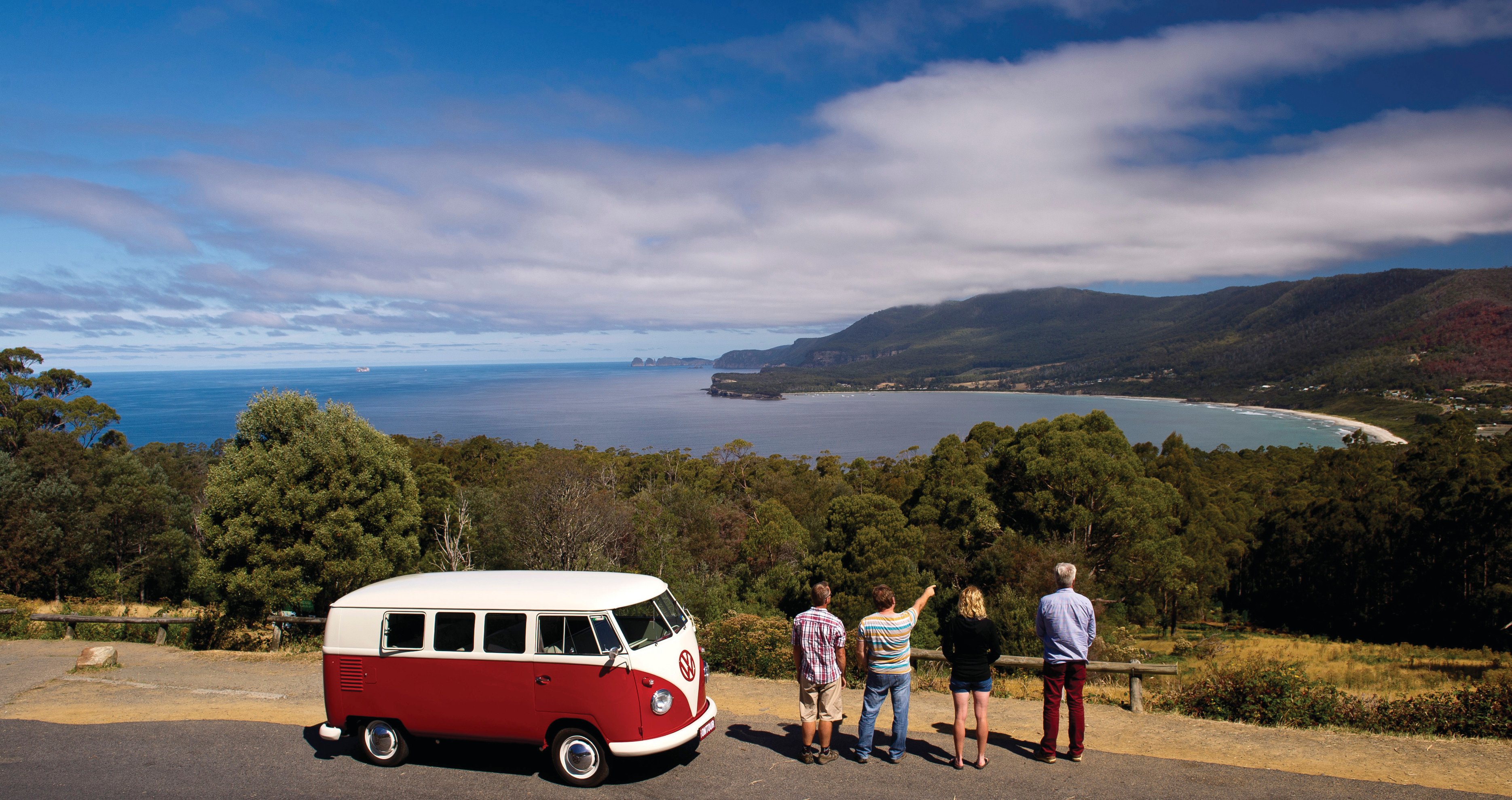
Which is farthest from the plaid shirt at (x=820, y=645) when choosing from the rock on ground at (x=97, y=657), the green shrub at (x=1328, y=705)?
the rock on ground at (x=97, y=657)

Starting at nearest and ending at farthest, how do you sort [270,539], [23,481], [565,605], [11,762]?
[565,605] < [11,762] < [270,539] < [23,481]

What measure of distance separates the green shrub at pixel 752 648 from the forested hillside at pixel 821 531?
19.5ft

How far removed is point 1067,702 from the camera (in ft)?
20.4

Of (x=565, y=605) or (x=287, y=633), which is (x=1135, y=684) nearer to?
(x=565, y=605)

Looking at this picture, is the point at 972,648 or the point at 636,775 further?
the point at 636,775

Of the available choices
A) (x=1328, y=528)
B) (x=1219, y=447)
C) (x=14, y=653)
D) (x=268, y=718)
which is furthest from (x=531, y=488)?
(x=1219, y=447)

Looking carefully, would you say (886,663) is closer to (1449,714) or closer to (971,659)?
(971,659)

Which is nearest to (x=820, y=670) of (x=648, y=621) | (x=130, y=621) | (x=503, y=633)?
(x=648, y=621)

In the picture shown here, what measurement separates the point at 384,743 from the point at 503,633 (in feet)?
5.97

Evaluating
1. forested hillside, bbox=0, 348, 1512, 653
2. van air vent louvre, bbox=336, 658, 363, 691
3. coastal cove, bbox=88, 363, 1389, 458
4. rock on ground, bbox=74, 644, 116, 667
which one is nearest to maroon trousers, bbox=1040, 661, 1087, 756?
van air vent louvre, bbox=336, 658, 363, 691

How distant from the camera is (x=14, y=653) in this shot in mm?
12805

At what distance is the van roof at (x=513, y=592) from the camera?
235 inches

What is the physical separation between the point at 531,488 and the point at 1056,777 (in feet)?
103

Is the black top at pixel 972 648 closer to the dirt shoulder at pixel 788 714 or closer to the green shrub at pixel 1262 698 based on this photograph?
the dirt shoulder at pixel 788 714
